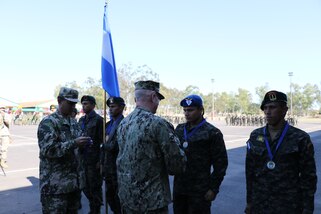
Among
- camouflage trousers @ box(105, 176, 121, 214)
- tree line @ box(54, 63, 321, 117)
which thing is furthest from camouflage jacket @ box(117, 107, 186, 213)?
tree line @ box(54, 63, 321, 117)

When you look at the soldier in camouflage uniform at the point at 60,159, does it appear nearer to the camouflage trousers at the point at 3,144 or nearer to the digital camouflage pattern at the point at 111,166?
the digital camouflage pattern at the point at 111,166

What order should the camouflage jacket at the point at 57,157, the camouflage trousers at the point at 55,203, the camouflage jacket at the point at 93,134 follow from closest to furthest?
the camouflage jacket at the point at 57,157, the camouflage trousers at the point at 55,203, the camouflage jacket at the point at 93,134

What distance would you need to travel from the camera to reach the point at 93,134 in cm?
497

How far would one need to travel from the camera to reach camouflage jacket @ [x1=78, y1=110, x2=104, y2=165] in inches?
192

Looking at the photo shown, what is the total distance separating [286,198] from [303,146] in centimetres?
48

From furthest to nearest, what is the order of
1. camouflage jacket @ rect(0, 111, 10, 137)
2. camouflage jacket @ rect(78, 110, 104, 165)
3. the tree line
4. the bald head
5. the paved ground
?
the tree line → camouflage jacket @ rect(0, 111, 10, 137) → the paved ground → camouflage jacket @ rect(78, 110, 104, 165) → the bald head

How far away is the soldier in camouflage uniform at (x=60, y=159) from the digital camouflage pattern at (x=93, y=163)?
1.53m

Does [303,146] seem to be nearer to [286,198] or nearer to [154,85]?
[286,198]

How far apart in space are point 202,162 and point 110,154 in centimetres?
163

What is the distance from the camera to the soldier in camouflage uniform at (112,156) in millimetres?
4238

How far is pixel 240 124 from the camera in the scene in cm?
3712

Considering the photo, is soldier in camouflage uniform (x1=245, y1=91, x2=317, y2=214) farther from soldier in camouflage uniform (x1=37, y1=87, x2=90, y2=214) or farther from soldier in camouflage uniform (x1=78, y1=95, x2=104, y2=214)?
soldier in camouflage uniform (x1=78, y1=95, x2=104, y2=214)

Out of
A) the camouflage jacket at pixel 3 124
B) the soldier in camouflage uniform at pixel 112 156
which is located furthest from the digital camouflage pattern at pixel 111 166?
the camouflage jacket at pixel 3 124

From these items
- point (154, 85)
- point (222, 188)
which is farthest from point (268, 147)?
point (222, 188)
